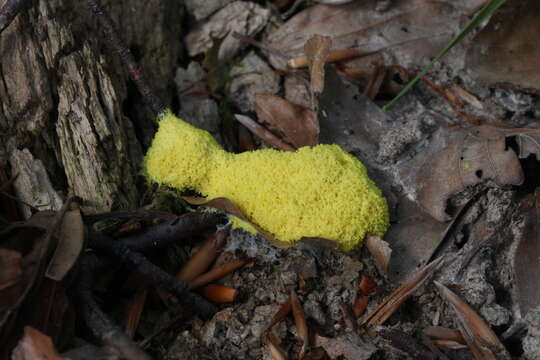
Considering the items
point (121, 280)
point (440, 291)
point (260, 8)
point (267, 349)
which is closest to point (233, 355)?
point (267, 349)

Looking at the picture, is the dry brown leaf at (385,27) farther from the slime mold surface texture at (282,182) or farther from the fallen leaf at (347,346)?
the fallen leaf at (347,346)

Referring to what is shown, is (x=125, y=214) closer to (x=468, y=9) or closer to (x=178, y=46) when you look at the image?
(x=178, y=46)

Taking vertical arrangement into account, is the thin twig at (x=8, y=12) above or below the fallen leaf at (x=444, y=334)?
above

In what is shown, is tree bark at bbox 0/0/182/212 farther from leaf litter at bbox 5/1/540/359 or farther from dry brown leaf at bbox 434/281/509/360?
dry brown leaf at bbox 434/281/509/360

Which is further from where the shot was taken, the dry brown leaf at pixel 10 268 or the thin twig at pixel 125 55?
the thin twig at pixel 125 55

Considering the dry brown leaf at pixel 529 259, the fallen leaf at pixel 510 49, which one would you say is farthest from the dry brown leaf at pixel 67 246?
the fallen leaf at pixel 510 49

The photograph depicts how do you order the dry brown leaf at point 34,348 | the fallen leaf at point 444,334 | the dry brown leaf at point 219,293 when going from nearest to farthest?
1. the dry brown leaf at point 34,348
2. the fallen leaf at point 444,334
3. the dry brown leaf at point 219,293
